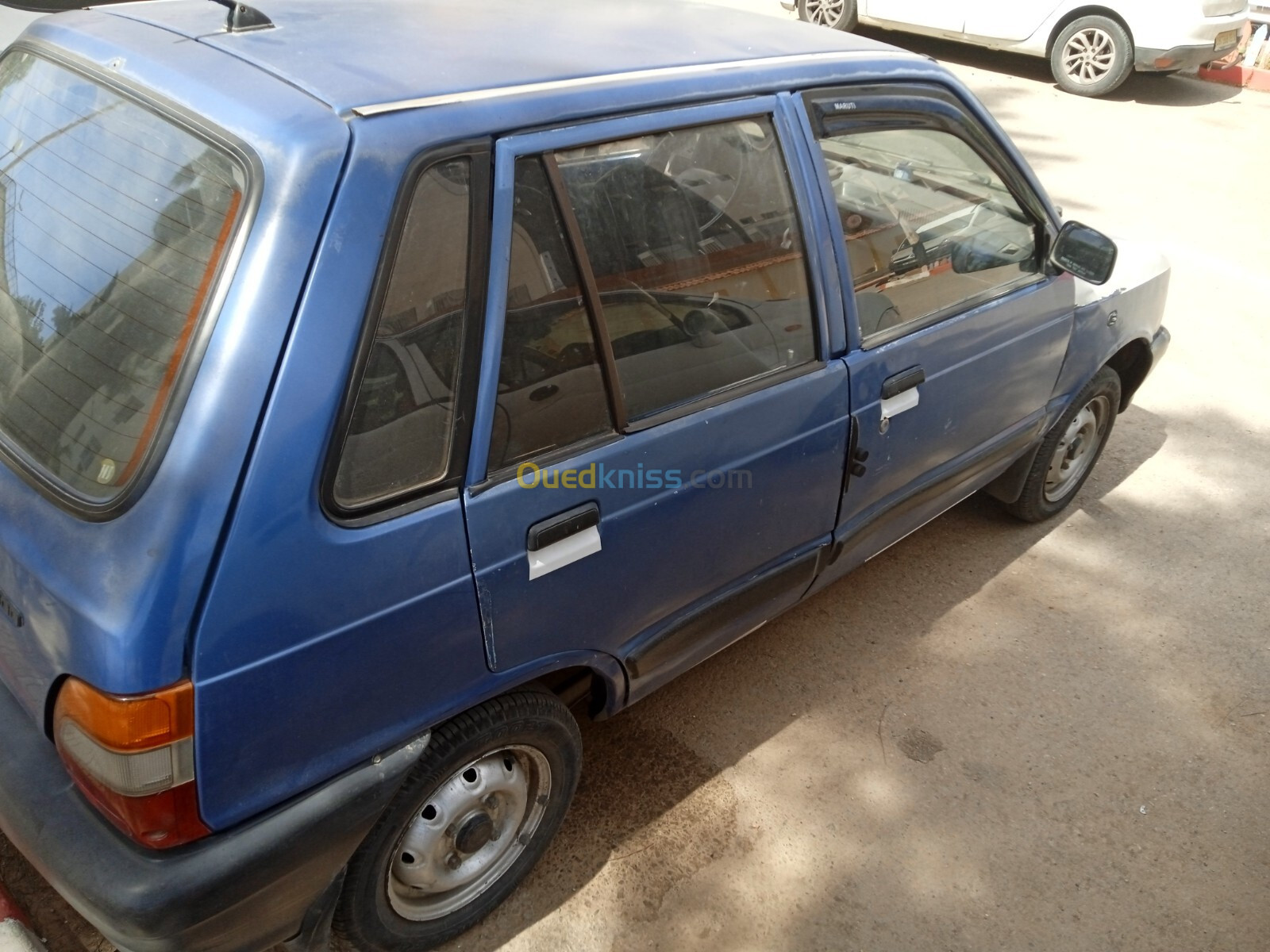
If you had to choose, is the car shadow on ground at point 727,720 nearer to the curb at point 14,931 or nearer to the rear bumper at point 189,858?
the rear bumper at point 189,858

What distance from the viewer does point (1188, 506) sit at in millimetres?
4332

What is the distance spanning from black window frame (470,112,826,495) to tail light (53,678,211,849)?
0.64 metres

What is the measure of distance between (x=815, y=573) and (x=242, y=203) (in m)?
1.84

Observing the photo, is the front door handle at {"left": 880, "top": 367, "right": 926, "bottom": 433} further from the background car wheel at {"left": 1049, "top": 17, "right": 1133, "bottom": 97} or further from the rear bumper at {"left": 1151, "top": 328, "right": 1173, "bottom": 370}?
the background car wheel at {"left": 1049, "top": 17, "right": 1133, "bottom": 97}

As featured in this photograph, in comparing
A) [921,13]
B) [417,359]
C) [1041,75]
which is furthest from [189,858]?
[1041,75]

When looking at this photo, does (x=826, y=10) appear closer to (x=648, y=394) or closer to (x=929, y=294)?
(x=929, y=294)

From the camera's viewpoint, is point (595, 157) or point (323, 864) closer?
point (323, 864)

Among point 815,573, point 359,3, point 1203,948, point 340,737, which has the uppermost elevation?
point 359,3

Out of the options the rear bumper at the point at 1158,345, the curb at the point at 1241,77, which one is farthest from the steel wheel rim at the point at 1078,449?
the curb at the point at 1241,77

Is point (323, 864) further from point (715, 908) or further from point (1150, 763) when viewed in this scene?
point (1150, 763)

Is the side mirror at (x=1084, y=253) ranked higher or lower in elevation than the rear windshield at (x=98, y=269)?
lower

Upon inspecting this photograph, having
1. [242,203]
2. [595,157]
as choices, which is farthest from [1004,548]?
[242,203]

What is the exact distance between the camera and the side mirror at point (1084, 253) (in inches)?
122

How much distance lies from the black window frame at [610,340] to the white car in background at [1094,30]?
840 centimetres
